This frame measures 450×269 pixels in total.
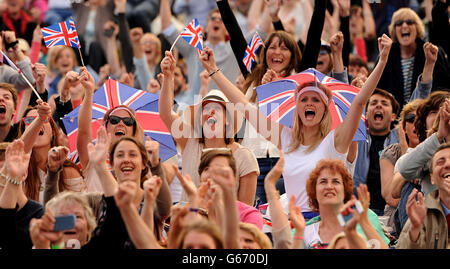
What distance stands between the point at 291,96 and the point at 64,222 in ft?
8.13

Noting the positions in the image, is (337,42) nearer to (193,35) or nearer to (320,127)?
(193,35)

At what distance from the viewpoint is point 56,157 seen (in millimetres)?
6109

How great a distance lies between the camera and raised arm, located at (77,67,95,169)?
648cm

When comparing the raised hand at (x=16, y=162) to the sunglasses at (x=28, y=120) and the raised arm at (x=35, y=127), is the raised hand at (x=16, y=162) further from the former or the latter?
the sunglasses at (x=28, y=120)

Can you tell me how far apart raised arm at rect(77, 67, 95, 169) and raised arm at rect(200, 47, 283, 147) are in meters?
0.83

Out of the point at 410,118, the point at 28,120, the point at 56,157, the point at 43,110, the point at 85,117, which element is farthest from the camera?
the point at 410,118

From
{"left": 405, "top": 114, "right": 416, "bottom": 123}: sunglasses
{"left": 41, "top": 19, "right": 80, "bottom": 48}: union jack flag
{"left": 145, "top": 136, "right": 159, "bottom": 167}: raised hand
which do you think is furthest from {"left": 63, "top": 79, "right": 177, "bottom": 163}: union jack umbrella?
{"left": 405, "top": 114, "right": 416, "bottom": 123}: sunglasses

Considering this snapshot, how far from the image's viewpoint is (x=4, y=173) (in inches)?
218

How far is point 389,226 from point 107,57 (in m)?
4.81

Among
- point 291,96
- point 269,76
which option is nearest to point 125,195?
point 291,96

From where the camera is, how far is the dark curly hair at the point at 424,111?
6.56 meters

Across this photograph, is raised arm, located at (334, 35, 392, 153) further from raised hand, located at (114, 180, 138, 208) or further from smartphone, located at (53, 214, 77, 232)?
smartphone, located at (53, 214, 77, 232)

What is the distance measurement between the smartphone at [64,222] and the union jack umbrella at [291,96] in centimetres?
217

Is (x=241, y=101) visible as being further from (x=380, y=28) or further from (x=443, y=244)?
(x=380, y=28)
